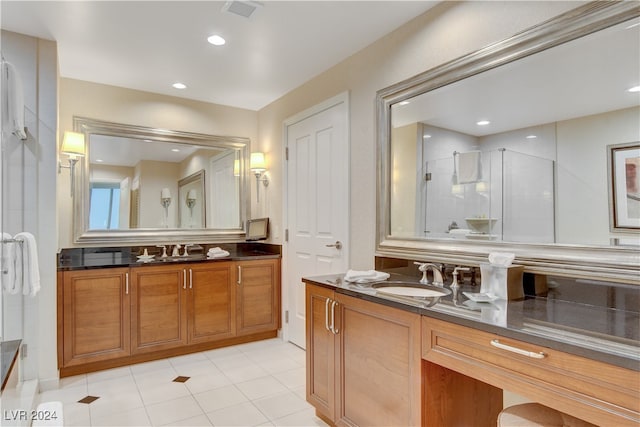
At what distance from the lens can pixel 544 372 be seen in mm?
1137

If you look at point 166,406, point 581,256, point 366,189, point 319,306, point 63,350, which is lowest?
point 166,406

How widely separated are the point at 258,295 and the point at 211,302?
477 millimetres

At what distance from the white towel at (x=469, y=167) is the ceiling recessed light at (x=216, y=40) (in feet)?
5.95

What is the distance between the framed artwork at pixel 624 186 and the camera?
1396 millimetres

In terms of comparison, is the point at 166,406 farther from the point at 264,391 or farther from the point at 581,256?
the point at 581,256

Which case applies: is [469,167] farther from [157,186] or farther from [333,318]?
[157,186]

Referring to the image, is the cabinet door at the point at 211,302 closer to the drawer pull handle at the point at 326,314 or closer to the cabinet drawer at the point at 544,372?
the drawer pull handle at the point at 326,314

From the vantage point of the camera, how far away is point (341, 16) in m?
2.34

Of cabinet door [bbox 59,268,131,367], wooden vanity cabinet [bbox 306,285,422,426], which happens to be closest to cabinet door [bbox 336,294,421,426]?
wooden vanity cabinet [bbox 306,285,422,426]

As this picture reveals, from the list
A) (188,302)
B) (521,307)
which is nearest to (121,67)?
(188,302)

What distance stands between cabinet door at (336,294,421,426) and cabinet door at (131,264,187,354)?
189 centimetres

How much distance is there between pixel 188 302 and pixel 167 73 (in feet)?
6.72

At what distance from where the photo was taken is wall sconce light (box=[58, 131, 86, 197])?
3.06 metres

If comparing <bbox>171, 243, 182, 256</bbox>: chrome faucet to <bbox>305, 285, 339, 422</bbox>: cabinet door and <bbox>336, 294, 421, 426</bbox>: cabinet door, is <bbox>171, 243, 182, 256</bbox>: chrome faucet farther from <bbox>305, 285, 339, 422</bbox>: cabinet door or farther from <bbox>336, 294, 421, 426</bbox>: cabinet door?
<bbox>336, 294, 421, 426</bbox>: cabinet door
